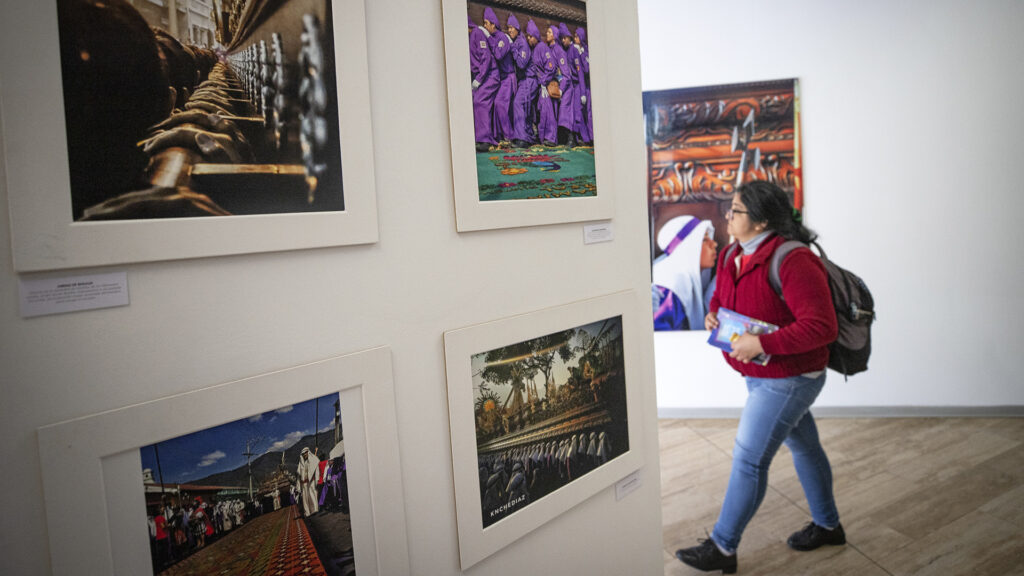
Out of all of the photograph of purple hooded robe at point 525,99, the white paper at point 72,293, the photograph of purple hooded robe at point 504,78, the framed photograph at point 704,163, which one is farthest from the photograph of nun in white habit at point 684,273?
the white paper at point 72,293

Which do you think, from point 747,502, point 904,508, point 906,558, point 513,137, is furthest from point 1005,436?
point 513,137

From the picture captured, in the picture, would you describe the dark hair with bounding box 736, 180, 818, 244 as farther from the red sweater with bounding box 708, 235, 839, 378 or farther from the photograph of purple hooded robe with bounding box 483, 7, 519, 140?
the photograph of purple hooded robe with bounding box 483, 7, 519, 140

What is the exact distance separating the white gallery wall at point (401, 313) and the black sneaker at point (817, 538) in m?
1.37

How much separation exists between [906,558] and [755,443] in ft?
3.35

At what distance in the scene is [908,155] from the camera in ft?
14.6

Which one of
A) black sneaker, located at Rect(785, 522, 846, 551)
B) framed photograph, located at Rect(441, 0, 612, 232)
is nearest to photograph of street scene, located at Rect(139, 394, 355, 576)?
framed photograph, located at Rect(441, 0, 612, 232)

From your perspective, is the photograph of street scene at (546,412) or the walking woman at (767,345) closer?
the photograph of street scene at (546,412)

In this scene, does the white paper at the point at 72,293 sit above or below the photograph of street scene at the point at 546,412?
above

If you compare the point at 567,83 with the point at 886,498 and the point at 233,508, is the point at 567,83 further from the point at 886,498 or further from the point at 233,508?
the point at 886,498

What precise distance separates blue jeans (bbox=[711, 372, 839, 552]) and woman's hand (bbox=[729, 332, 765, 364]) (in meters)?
0.18

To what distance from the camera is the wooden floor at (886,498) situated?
286cm

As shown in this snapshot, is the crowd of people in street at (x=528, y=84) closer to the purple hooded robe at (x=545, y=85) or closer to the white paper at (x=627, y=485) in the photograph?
the purple hooded robe at (x=545, y=85)

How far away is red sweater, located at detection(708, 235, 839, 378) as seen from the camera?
2.42 meters

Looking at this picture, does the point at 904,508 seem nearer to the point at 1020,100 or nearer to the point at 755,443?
the point at 755,443
